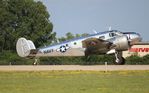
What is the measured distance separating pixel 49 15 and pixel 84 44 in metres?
47.6

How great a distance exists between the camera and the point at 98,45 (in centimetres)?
5334

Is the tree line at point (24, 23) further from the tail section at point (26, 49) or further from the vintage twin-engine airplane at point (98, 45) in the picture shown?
the vintage twin-engine airplane at point (98, 45)

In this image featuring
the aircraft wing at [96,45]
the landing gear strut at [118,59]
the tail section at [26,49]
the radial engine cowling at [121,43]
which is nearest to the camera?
the radial engine cowling at [121,43]

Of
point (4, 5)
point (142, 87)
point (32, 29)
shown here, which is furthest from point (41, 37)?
point (142, 87)

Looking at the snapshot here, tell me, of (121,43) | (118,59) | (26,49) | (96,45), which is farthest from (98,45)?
(26,49)

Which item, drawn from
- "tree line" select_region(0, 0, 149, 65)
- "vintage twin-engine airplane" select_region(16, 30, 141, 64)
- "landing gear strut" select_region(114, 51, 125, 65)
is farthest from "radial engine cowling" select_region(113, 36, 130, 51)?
"tree line" select_region(0, 0, 149, 65)

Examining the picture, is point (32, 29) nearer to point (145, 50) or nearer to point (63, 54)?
point (145, 50)

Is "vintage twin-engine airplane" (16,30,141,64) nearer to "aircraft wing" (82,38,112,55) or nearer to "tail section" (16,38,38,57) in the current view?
"aircraft wing" (82,38,112,55)

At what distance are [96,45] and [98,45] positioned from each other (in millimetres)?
257

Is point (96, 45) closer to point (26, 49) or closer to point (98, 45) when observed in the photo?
point (98, 45)

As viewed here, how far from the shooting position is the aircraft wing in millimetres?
52625

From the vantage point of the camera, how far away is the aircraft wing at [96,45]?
173 ft

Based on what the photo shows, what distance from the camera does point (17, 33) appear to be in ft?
311

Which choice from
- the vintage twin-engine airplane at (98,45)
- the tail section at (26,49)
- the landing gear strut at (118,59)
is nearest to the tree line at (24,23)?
the tail section at (26,49)
